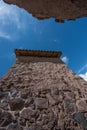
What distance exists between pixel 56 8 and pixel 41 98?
10.7ft

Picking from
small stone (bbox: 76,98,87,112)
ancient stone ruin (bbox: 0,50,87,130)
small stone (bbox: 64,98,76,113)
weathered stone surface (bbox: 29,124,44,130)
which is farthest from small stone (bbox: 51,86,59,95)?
weathered stone surface (bbox: 29,124,44,130)

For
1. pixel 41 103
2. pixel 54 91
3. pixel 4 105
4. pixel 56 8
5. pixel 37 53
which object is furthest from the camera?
pixel 37 53

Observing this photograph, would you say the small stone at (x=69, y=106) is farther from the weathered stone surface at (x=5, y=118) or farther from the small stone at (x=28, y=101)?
the weathered stone surface at (x=5, y=118)

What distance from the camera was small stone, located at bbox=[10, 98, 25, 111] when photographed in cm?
444

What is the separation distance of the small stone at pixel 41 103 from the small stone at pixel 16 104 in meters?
0.36

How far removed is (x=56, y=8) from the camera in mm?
1903

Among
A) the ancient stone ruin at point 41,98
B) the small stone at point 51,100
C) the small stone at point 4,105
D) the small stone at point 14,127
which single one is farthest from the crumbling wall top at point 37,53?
the small stone at point 14,127

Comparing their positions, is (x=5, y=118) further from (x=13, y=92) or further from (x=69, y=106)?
(x=69, y=106)

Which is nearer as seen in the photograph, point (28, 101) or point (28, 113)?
point (28, 113)

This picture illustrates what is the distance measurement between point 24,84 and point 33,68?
40.9 inches

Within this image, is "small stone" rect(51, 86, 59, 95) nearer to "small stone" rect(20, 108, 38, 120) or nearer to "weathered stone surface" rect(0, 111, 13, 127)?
"small stone" rect(20, 108, 38, 120)

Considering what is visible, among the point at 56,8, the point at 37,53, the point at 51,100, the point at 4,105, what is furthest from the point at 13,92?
the point at 56,8

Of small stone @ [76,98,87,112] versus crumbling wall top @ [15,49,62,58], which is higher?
crumbling wall top @ [15,49,62,58]

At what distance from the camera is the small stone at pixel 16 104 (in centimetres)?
444
